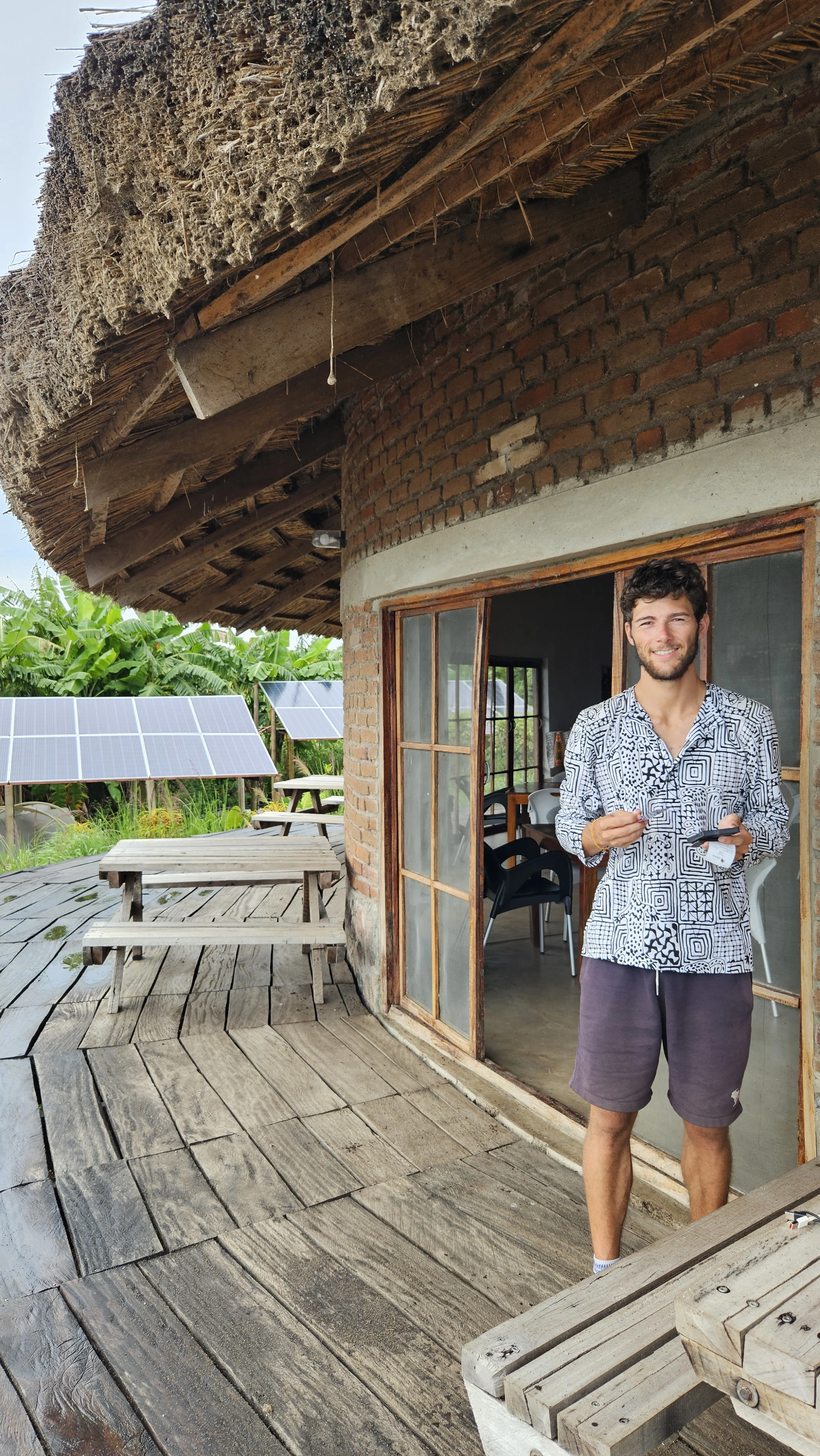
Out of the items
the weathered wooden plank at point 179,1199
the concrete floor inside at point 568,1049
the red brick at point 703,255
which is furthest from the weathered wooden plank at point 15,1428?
the red brick at point 703,255

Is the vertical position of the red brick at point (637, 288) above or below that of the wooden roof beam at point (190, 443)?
above

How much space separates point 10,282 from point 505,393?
5.52 ft

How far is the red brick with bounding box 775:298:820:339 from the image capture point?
194 centimetres

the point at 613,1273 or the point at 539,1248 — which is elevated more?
the point at 613,1273

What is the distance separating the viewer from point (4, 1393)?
187 centimetres

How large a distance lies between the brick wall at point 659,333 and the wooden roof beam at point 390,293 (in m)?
0.12

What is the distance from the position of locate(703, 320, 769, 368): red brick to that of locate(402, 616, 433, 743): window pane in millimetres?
1789

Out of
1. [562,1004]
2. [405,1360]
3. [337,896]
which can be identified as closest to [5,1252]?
[405,1360]

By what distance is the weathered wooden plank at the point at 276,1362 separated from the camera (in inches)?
68.8

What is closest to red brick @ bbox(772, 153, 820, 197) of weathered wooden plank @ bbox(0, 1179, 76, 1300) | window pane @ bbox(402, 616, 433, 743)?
window pane @ bbox(402, 616, 433, 743)

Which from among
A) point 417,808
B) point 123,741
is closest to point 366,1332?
point 417,808

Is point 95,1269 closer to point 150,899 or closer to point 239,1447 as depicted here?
point 239,1447

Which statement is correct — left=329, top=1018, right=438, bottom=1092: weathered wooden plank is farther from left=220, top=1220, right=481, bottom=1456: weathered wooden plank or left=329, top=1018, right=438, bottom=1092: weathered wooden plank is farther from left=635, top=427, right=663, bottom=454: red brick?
left=635, top=427, right=663, bottom=454: red brick

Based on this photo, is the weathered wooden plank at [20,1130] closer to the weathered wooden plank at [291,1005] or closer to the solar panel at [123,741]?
the weathered wooden plank at [291,1005]
